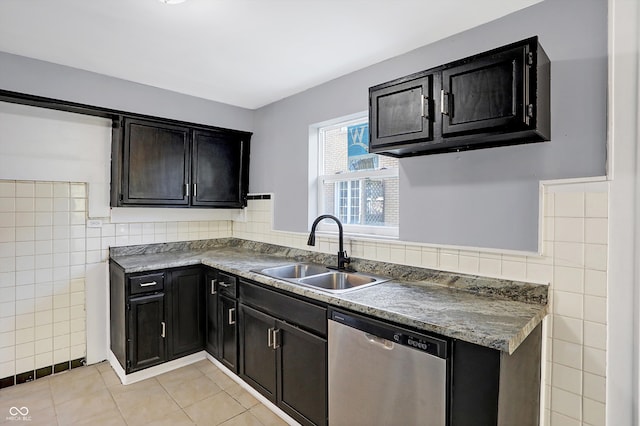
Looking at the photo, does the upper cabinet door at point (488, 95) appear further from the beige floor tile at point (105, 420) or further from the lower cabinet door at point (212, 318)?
the beige floor tile at point (105, 420)

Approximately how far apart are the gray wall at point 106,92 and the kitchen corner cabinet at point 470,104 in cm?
195

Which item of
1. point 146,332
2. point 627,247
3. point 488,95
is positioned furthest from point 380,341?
point 146,332

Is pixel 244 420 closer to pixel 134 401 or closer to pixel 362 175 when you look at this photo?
pixel 134 401

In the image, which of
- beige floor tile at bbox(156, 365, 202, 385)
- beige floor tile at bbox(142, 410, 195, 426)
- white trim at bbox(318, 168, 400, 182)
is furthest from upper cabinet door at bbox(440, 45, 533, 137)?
beige floor tile at bbox(156, 365, 202, 385)

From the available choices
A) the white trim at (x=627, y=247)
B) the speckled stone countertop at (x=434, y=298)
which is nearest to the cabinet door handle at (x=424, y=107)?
the white trim at (x=627, y=247)

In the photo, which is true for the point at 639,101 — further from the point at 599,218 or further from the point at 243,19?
the point at 243,19

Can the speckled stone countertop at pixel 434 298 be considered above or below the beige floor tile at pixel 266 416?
above

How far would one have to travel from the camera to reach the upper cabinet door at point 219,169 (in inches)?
127

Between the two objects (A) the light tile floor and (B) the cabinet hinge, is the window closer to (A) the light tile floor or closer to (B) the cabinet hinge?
(B) the cabinet hinge

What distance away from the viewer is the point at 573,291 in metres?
1.56

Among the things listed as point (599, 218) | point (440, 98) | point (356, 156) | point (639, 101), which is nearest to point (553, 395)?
point (599, 218)

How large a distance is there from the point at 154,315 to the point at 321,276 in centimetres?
139

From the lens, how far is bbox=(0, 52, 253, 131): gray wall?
92.7 inches

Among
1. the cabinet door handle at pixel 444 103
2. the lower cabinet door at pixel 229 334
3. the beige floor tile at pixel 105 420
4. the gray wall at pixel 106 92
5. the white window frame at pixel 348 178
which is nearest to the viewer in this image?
the cabinet door handle at pixel 444 103
